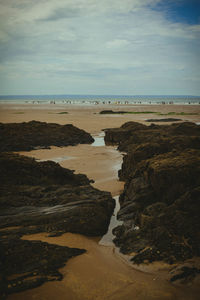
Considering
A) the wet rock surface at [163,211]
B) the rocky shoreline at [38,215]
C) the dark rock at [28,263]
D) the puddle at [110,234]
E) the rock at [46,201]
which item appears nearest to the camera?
the dark rock at [28,263]

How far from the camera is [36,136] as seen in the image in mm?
16359

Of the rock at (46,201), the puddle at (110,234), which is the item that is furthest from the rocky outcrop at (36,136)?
the puddle at (110,234)

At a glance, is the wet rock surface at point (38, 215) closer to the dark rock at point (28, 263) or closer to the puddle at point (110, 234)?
the dark rock at point (28, 263)

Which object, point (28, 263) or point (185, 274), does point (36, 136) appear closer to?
point (28, 263)

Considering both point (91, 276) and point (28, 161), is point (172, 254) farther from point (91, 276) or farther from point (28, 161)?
point (28, 161)

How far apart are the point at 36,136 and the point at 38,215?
11.7 meters

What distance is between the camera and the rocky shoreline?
363cm

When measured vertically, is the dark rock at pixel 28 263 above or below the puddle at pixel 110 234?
above

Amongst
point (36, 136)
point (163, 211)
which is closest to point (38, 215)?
point (163, 211)

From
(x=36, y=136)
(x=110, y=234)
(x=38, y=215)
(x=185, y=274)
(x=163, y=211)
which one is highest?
(x=36, y=136)

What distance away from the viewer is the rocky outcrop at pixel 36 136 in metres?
15.1

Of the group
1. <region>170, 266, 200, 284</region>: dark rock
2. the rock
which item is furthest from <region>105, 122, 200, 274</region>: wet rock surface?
the rock

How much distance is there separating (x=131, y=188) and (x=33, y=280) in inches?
130

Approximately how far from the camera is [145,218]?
4.93m
